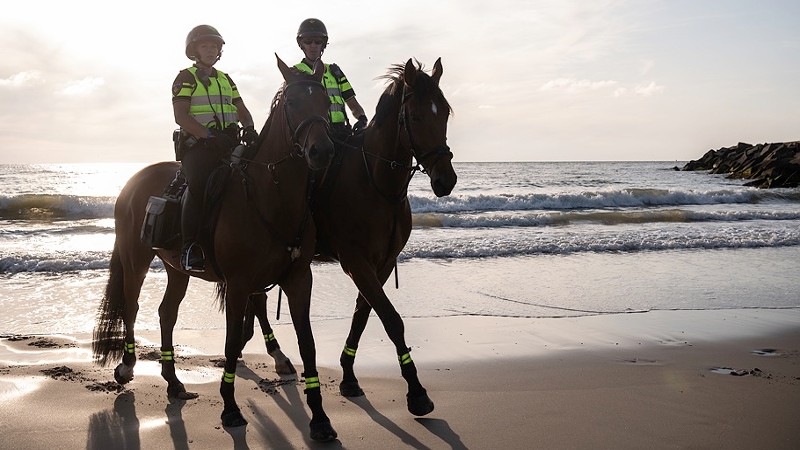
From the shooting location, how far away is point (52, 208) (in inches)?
918

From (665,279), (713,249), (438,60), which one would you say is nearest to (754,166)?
(713,249)

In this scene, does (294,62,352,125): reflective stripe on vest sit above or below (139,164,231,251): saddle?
above

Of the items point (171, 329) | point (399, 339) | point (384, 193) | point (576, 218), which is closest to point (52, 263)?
point (171, 329)

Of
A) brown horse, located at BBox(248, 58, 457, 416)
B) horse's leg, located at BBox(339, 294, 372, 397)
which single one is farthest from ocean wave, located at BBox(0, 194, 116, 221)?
brown horse, located at BBox(248, 58, 457, 416)

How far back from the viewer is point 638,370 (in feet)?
18.5

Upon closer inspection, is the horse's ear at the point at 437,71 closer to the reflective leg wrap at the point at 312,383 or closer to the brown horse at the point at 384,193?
the brown horse at the point at 384,193

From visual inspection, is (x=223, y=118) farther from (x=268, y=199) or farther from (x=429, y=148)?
(x=429, y=148)

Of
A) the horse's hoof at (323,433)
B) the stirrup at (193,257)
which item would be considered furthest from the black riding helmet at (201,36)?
the horse's hoof at (323,433)

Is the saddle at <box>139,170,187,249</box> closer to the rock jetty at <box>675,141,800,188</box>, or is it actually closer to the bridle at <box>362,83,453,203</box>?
the bridle at <box>362,83,453,203</box>

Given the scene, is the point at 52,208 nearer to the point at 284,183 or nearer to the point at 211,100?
the point at 211,100

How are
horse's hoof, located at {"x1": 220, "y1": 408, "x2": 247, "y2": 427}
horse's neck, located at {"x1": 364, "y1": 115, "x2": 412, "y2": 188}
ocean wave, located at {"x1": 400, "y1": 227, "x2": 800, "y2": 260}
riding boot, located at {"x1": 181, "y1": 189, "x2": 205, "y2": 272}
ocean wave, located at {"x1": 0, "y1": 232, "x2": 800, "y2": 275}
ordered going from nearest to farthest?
horse's hoof, located at {"x1": 220, "y1": 408, "x2": 247, "y2": 427}, riding boot, located at {"x1": 181, "y1": 189, "x2": 205, "y2": 272}, horse's neck, located at {"x1": 364, "y1": 115, "x2": 412, "y2": 188}, ocean wave, located at {"x1": 0, "y1": 232, "x2": 800, "y2": 275}, ocean wave, located at {"x1": 400, "y1": 227, "x2": 800, "y2": 260}

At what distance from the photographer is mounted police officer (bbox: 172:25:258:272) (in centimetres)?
461

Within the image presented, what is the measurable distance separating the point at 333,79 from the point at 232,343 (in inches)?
100

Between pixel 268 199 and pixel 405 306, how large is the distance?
15.6 ft
